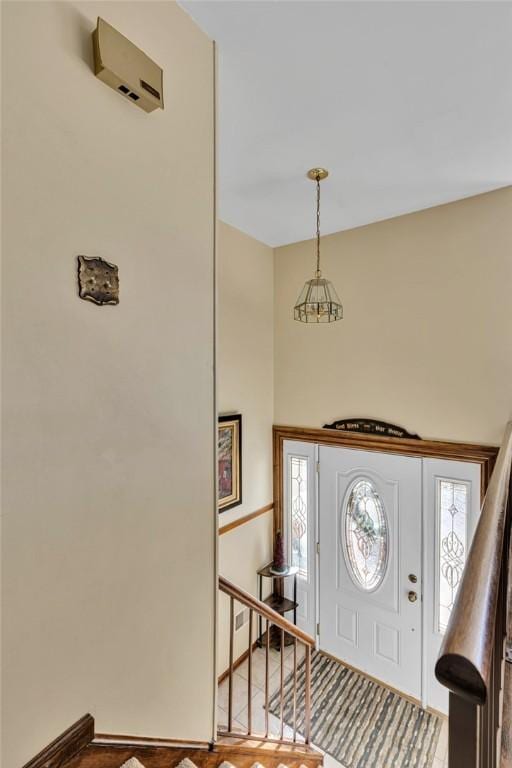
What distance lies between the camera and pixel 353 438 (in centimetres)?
329

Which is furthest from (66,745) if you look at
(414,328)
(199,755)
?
(414,328)

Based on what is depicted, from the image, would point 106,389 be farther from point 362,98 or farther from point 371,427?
point 371,427

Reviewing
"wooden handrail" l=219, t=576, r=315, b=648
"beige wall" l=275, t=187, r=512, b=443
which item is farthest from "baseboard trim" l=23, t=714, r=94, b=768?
"beige wall" l=275, t=187, r=512, b=443

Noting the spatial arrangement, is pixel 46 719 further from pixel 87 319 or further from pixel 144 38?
pixel 144 38

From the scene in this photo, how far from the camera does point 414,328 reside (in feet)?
9.90

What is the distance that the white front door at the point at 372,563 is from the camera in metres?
2.98

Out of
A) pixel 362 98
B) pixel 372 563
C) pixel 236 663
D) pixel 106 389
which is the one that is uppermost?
pixel 362 98

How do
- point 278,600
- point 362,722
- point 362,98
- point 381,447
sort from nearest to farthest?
point 362,98, point 362,722, point 381,447, point 278,600

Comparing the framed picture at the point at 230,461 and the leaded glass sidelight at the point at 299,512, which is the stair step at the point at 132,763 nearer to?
the framed picture at the point at 230,461

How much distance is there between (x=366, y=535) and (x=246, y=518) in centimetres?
104

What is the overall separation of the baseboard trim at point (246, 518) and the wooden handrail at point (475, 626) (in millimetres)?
2676

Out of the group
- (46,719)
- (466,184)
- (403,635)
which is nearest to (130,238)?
(46,719)

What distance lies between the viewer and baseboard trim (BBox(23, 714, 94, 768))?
94 cm

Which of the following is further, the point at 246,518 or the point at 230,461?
the point at 246,518
